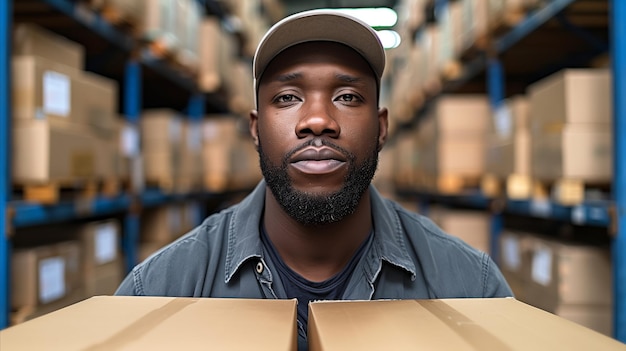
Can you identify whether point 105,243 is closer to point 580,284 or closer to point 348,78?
point 348,78

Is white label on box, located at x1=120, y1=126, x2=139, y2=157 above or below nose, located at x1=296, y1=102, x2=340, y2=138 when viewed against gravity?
above

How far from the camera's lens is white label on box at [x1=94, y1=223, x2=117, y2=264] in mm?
3775

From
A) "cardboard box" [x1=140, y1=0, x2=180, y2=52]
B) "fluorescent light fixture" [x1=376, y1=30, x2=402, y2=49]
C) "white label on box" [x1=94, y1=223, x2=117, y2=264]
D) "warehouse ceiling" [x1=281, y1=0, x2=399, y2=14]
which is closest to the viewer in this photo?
"white label on box" [x1=94, y1=223, x2=117, y2=264]

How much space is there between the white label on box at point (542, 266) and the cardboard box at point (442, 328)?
238cm

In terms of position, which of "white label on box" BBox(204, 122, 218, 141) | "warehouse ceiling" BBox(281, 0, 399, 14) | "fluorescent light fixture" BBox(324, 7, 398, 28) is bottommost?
"white label on box" BBox(204, 122, 218, 141)

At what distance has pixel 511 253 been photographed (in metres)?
4.25

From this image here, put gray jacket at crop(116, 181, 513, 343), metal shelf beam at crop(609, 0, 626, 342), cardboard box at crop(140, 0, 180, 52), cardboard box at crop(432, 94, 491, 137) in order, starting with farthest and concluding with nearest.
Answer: cardboard box at crop(432, 94, 491, 137) < cardboard box at crop(140, 0, 180, 52) < metal shelf beam at crop(609, 0, 626, 342) < gray jacket at crop(116, 181, 513, 343)

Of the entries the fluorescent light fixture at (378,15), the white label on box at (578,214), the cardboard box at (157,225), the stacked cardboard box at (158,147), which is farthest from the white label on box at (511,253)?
the fluorescent light fixture at (378,15)

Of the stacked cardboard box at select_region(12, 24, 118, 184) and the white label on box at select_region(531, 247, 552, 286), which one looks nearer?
the stacked cardboard box at select_region(12, 24, 118, 184)

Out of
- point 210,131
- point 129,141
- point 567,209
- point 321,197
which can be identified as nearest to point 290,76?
point 321,197

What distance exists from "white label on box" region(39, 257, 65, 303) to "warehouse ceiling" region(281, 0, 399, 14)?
1189 cm

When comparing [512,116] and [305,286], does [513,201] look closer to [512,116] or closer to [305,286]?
[512,116]

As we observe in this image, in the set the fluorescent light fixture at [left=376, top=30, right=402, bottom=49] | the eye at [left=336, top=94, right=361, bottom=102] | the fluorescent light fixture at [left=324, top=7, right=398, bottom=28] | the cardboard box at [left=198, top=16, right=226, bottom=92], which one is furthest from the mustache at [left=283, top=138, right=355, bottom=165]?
the fluorescent light fixture at [left=376, top=30, right=402, bottom=49]

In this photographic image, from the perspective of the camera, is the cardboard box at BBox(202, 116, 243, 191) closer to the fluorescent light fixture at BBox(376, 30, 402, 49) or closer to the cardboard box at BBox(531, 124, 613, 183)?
the cardboard box at BBox(531, 124, 613, 183)
